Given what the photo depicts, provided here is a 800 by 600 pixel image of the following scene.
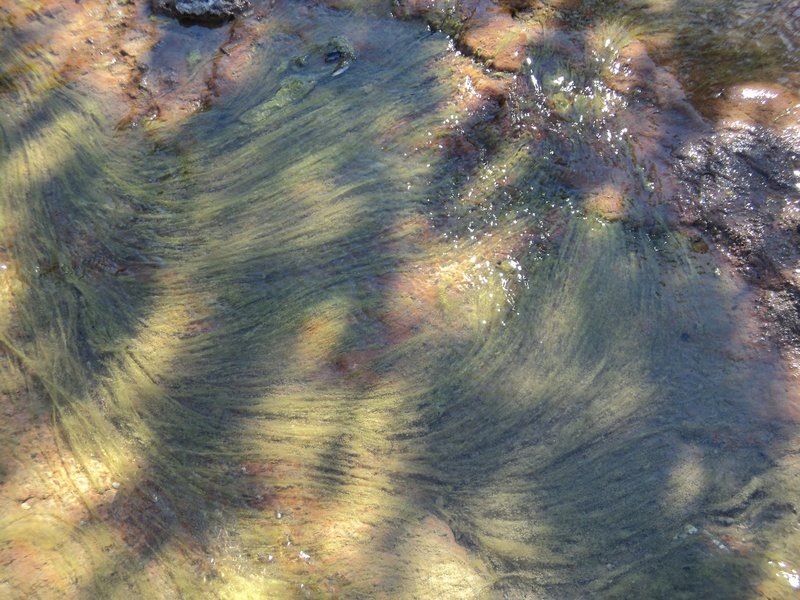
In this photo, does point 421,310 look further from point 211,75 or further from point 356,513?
point 211,75

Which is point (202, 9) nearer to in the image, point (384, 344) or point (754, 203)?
point (384, 344)

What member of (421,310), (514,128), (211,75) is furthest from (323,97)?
(421,310)

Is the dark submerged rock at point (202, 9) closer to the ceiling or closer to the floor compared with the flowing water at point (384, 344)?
closer to the ceiling

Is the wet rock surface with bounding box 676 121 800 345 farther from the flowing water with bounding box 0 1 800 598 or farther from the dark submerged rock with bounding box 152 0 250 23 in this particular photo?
the dark submerged rock with bounding box 152 0 250 23

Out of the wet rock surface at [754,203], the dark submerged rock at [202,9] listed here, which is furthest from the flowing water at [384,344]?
the dark submerged rock at [202,9]

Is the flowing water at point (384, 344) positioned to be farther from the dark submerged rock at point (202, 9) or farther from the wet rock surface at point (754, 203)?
the dark submerged rock at point (202, 9)

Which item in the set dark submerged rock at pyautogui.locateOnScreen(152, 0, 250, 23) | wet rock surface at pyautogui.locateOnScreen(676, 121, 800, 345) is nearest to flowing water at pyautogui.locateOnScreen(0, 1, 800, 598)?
wet rock surface at pyautogui.locateOnScreen(676, 121, 800, 345)
